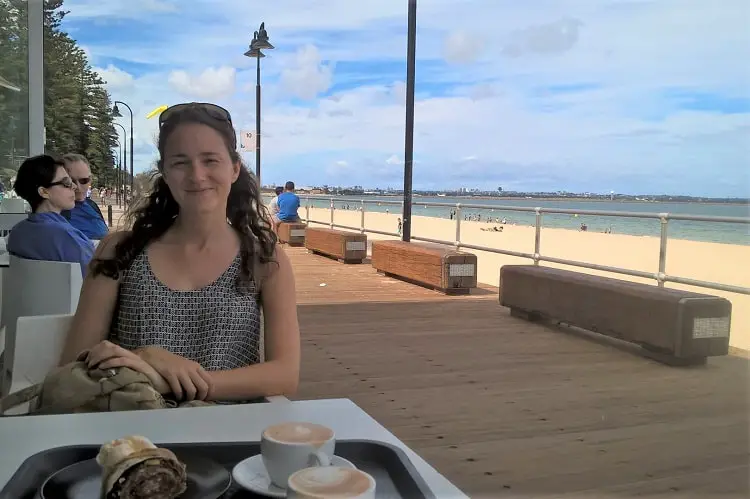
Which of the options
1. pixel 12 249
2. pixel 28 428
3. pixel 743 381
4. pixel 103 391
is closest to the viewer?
pixel 28 428

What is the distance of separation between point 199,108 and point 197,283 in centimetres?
40

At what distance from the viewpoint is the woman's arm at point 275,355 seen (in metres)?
1.41

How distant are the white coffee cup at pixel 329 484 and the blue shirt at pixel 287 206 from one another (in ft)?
38.3

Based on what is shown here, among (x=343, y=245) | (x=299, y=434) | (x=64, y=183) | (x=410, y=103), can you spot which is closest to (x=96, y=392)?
(x=299, y=434)

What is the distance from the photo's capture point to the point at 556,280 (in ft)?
16.3

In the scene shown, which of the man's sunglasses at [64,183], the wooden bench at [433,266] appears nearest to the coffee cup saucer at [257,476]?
the man's sunglasses at [64,183]

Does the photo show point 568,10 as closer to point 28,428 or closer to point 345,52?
point 345,52

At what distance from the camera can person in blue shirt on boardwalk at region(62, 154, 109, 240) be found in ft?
12.6

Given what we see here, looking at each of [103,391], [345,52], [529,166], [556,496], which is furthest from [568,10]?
[529,166]

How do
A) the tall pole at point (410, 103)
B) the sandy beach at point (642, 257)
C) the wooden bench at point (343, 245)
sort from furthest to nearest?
the sandy beach at point (642, 257)
the wooden bench at point (343, 245)
the tall pole at point (410, 103)

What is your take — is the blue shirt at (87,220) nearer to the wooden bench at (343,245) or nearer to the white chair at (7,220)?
the white chair at (7,220)

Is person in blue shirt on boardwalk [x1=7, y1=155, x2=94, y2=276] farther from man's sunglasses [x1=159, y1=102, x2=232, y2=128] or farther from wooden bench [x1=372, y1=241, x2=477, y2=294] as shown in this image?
wooden bench [x1=372, y1=241, x2=477, y2=294]

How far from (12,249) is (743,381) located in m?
3.70

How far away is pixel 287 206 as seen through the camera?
1225cm
